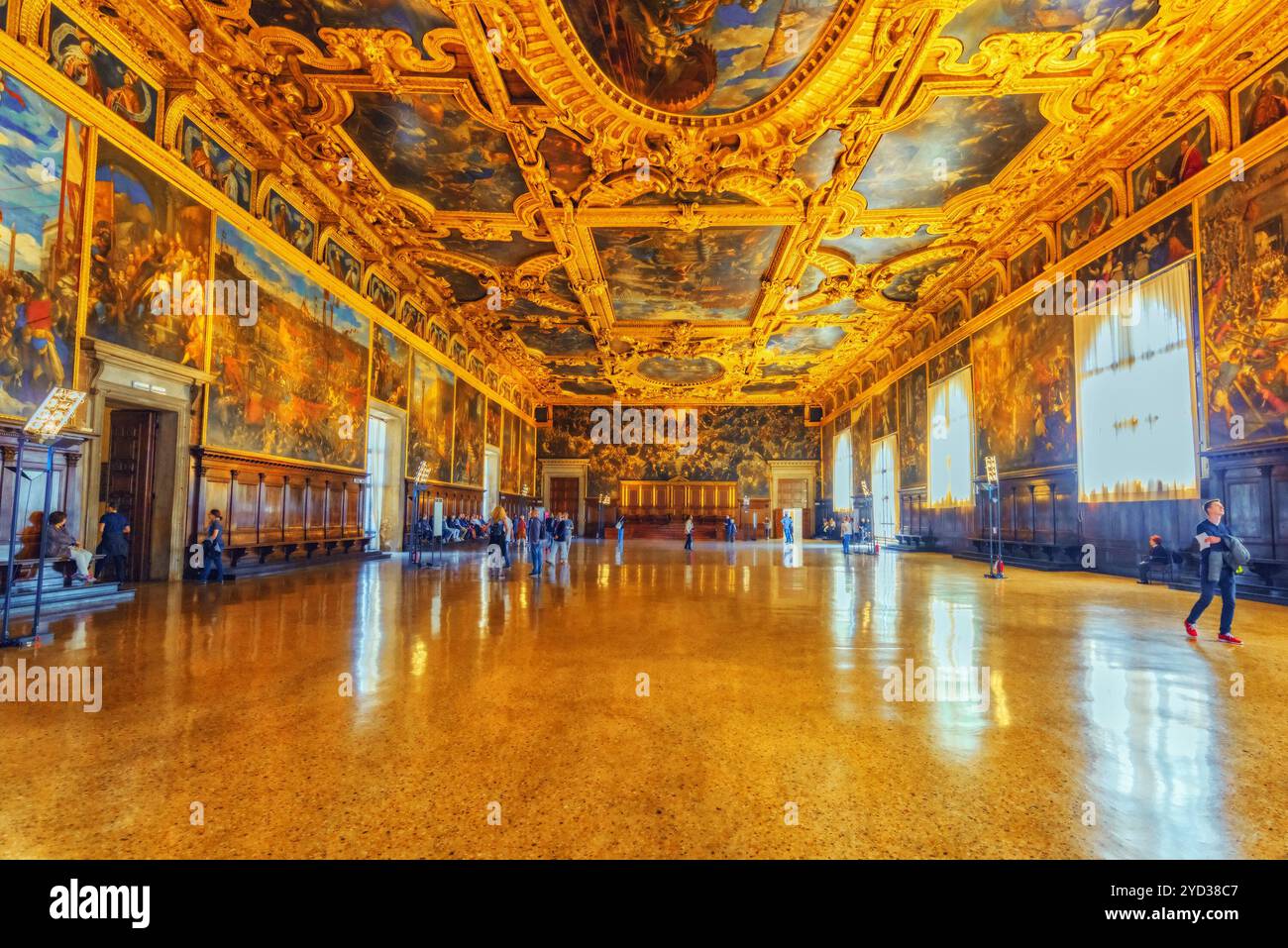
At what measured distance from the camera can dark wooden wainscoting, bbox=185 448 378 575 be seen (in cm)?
988

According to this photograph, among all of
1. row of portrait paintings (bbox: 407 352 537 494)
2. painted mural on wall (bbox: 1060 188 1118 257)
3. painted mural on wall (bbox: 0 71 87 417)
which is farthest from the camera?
row of portrait paintings (bbox: 407 352 537 494)

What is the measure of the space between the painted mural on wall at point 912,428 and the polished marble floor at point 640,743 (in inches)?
576

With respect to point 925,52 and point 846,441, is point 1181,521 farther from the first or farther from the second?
point 846,441

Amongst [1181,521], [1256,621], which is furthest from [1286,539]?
[1256,621]

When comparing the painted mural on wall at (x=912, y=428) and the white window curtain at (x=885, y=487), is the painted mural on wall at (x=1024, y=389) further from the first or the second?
the white window curtain at (x=885, y=487)

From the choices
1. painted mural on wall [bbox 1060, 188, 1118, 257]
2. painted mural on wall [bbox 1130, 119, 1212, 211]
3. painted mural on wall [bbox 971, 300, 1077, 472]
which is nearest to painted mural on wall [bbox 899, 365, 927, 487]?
painted mural on wall [bbox 971, 300, 1077, 472]

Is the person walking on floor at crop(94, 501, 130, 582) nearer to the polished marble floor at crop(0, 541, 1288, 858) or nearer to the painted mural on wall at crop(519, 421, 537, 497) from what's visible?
the polished marble floor at crop(0, 541, 1288, 858)

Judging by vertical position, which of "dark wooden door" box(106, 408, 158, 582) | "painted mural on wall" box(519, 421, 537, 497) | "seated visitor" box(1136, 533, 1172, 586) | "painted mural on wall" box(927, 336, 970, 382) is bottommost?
"seated visitor" box(1136, 533, 1172, 586)

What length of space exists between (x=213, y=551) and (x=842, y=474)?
2709cm

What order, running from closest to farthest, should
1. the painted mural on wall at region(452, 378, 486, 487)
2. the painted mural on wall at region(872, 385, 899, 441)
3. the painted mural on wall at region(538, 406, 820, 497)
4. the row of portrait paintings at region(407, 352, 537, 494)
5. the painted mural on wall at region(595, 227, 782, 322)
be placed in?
the painted mural on wall at region(595, 227, 782, 322) < the row of portrait paintings at region(407, 352, 537, 494) < the painted mural on wall at region(452, 378, 486, 487) < the painted mural on wall at region(872, 385, 899, 441) < the painted mural on wall at region(538, 406, 820, 497)

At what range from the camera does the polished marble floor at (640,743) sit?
6.76 feet

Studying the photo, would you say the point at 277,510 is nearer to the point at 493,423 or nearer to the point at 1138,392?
the point at 493,423

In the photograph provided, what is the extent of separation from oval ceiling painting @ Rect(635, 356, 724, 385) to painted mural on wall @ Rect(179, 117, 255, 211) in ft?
54.2

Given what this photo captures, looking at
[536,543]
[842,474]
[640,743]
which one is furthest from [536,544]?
[842,474]
